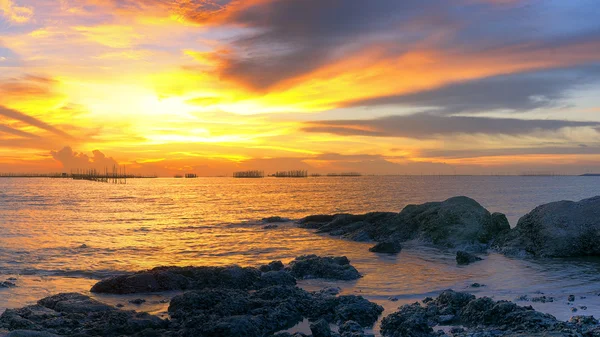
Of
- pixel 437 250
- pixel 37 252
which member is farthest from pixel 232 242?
pixel 437 250

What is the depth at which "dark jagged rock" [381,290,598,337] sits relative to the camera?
A: 370 inches

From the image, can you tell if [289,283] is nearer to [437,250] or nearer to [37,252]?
[437,250]

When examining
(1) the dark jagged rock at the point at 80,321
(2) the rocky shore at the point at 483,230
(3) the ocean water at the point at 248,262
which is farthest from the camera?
(2) the rocky shore at the point at 483,230

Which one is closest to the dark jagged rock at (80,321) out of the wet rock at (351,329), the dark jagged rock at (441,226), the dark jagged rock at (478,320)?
the wet rock at (351,329)

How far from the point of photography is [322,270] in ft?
57.8

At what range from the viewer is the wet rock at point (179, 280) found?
15.3 m

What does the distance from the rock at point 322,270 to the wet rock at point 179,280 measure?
1941 millimetres

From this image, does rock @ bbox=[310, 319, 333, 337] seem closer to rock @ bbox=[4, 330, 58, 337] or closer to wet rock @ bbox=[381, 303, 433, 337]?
wet rock @ bbox=[381, 303, 433, 337]

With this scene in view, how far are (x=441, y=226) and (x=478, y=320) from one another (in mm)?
16009

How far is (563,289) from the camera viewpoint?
14633mm

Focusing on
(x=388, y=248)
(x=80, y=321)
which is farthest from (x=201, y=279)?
(x=388, y=248)

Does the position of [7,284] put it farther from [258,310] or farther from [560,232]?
[560,232]

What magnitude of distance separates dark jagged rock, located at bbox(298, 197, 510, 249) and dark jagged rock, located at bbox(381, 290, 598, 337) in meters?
13.4

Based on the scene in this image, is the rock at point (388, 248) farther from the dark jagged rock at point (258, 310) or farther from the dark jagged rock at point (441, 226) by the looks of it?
the dark jagged rock at point (258, 310)
